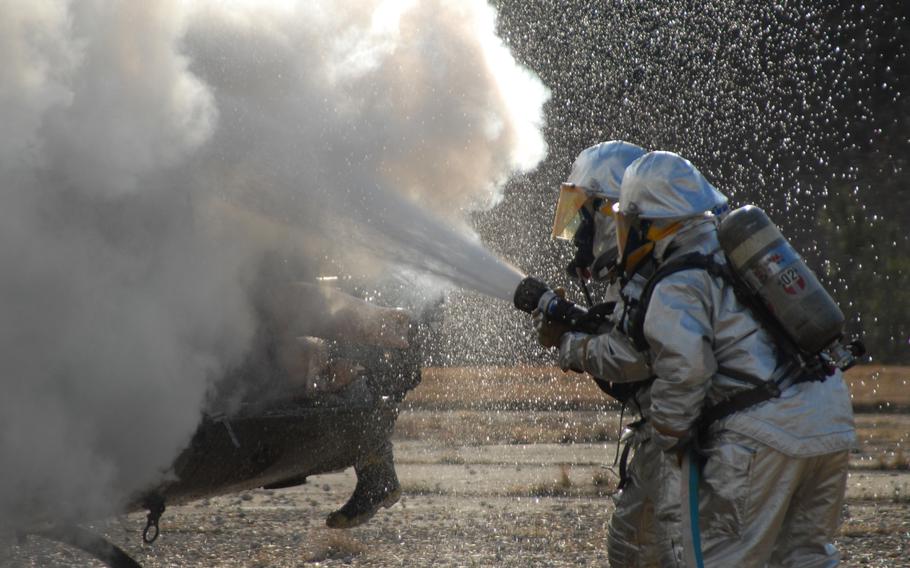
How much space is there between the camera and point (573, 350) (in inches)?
172

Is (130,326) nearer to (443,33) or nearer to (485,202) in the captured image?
(443,33)

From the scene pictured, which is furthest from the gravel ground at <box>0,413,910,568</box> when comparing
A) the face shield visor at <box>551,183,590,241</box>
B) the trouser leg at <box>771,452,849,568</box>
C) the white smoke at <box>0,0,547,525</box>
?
the trouser leg at <box>771,452,849,568</box>

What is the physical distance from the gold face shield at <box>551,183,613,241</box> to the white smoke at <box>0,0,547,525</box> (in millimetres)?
671

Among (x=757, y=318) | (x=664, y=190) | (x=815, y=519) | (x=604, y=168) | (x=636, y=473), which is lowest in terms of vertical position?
(x=815, y=519)

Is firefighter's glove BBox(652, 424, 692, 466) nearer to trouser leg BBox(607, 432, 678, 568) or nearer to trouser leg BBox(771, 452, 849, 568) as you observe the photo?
trouser leg BBox(771, 452, 849, 568)

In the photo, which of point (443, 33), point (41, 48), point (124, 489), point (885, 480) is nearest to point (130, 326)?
point (124, 489)

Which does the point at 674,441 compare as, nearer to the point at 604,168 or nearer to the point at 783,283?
the point at 783,283

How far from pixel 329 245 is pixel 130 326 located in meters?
1.27

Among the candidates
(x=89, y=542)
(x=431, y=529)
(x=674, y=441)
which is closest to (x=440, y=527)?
(x=431, y=529)

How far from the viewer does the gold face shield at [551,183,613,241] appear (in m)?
4.69

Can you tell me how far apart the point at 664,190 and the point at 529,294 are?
0.79 metres

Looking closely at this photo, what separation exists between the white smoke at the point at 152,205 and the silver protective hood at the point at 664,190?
139 cm

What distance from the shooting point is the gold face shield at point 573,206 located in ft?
15.4

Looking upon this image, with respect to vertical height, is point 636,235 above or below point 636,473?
above
